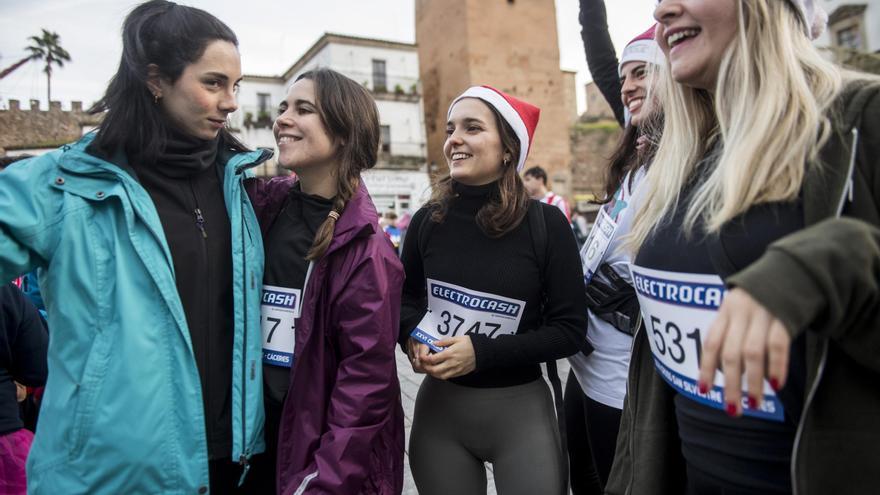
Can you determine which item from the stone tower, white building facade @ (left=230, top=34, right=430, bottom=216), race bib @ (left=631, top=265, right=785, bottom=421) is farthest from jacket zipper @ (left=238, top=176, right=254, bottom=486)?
the stone tower

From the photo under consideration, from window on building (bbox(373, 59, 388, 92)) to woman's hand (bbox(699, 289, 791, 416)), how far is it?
2815cm

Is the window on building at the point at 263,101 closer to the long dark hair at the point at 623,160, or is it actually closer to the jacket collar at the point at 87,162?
the long dark hair at the point at 623,160

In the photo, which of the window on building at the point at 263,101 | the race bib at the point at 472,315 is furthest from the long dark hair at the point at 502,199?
the window on building at the point at 263,101

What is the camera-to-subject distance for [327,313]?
66.5 inches

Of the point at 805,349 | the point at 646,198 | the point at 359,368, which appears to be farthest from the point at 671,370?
the point at 359,368

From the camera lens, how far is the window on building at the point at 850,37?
22.3m

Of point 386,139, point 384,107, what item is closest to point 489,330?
point 386,139

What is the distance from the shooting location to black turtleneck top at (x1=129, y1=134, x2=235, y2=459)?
1.57 m

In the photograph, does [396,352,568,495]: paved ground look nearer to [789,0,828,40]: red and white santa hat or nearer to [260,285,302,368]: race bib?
[260,285,302,368]: race bib

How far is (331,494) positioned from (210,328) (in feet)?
2.01

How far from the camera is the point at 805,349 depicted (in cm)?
94

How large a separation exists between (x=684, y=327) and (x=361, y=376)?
0.92 m

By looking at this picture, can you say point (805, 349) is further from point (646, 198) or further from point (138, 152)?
point (138, 152)

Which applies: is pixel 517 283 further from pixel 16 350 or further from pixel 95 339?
pixel 16 350
